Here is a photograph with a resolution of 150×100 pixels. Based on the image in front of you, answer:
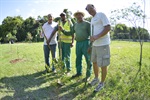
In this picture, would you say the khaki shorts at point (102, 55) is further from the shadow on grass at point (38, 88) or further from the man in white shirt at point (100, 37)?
the shadow on grass at point (38, 88)

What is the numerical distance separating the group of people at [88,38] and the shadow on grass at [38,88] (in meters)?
0.48

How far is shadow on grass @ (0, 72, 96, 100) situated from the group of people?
480mm

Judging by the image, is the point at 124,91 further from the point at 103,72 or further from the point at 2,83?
the point at 2,83

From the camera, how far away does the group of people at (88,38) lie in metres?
4.80

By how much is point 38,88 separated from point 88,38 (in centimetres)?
200

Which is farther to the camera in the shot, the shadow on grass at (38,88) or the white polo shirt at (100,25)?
the shadow on grass at (38,88)

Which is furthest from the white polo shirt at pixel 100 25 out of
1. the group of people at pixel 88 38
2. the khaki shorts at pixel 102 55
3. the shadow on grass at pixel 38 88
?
the shadow on grass at pixel 38 88

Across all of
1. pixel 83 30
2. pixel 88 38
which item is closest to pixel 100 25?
pixel 83 30

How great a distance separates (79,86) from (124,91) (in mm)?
1221

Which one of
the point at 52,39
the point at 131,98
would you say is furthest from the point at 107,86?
the point at 52,39

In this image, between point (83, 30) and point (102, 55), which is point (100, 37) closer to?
point (102, 55)

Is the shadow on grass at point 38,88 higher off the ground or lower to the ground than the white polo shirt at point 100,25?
→ lower

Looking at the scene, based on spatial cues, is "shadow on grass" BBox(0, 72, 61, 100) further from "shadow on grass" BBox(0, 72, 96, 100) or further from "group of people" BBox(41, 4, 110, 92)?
"group of people" BBox(41, 4, 110, 92)

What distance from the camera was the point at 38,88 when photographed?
5672 millimetres
